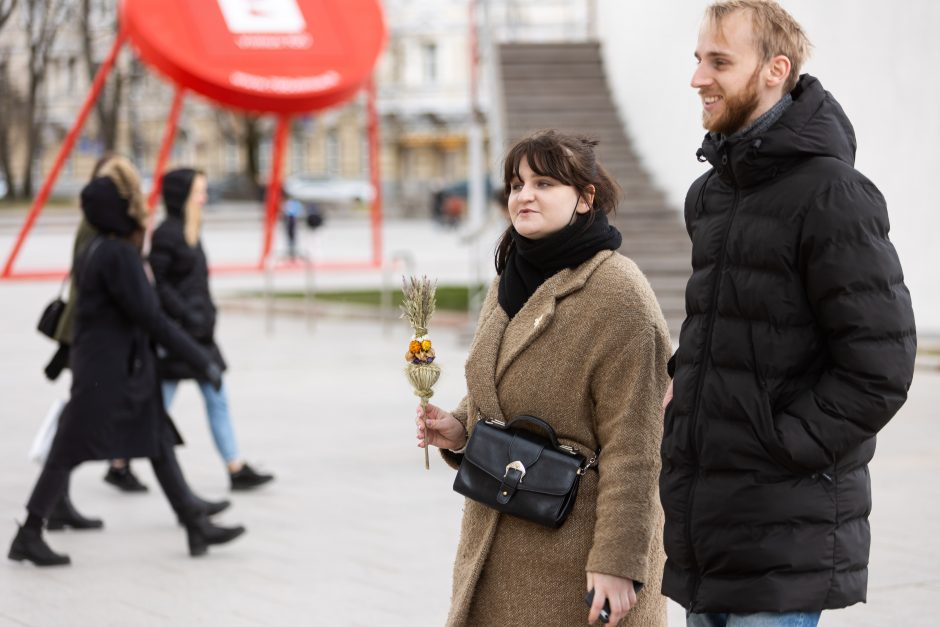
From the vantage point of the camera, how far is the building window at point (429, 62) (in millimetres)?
73250

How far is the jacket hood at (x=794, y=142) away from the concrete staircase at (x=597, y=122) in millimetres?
12772

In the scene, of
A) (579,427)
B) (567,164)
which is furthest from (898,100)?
(579,427)

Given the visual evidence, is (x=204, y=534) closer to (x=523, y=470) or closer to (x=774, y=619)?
(x=523, y=470)

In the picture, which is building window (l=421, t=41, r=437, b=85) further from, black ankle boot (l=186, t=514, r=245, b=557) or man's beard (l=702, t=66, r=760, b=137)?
man's beard (l=702, t=66, r=760, b=137)

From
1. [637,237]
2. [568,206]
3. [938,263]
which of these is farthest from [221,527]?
[637,237]

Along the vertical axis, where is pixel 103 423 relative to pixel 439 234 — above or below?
above

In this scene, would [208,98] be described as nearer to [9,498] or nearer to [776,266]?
[9,498]

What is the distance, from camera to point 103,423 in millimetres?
6598

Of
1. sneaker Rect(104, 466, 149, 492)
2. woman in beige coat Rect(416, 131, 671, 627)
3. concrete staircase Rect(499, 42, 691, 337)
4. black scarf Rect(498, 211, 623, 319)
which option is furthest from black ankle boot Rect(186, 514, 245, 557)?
concrete staircase Rect(499, 42, 691, 337)

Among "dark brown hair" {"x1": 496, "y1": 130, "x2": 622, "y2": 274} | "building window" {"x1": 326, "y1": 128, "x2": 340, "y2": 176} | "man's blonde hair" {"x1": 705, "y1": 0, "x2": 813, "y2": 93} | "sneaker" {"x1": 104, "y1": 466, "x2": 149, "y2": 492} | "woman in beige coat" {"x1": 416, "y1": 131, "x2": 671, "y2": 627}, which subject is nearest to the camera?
"man's blonde hair" {"x1": 705, "y1": 0, "x2": 813, "y2": 93}

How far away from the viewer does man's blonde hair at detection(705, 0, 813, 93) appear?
293 centimetres

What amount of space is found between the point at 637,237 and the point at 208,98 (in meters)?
6.64

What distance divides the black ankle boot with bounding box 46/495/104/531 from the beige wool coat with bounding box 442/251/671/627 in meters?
4.32

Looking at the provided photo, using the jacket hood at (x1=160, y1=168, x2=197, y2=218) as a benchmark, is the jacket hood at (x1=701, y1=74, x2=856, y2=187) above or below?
above
